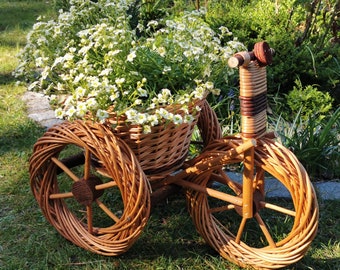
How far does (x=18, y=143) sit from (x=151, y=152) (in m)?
1.66

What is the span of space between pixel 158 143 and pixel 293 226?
0.62 meters

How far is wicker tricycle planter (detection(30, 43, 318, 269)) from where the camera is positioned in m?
1.85

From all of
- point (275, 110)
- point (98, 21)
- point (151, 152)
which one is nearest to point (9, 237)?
point (151, 152)

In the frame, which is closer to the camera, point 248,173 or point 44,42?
point 248,173

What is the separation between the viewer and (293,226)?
1.93 meters

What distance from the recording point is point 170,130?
77.0 inches

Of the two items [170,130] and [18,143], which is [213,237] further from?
[18,143]

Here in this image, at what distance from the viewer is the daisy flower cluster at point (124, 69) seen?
72.3 inches

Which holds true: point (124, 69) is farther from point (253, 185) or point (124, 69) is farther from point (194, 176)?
point (253, 185)

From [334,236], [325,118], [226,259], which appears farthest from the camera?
[325,118]

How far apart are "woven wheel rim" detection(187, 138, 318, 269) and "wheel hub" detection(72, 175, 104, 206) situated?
0.44 metres

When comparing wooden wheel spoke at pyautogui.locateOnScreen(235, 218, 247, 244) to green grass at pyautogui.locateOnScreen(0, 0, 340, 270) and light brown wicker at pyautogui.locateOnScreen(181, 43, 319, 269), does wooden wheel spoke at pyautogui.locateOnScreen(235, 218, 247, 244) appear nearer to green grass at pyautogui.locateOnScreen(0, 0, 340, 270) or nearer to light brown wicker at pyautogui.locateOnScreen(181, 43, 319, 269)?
A: light brown wicker at pyautogui.locateOnScreen(181, 43, 319, 269)

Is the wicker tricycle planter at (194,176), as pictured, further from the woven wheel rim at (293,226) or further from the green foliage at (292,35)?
the green foliage at (292,35)

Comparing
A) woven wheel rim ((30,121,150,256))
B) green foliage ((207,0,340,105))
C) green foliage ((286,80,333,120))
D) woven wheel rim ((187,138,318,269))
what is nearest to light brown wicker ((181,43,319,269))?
woven wheel rim ((187,138,318,269))
